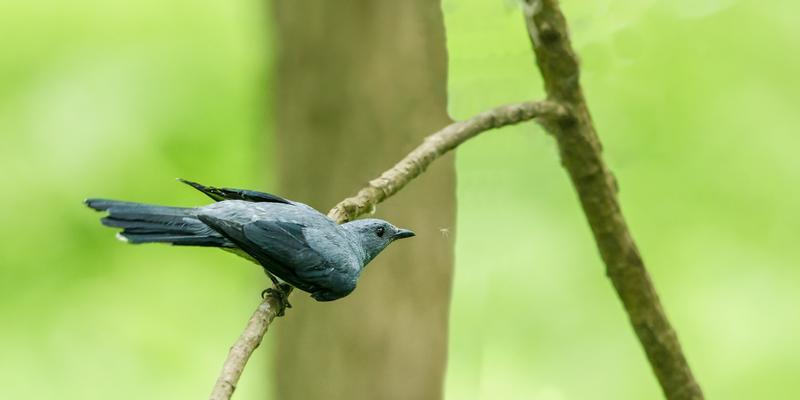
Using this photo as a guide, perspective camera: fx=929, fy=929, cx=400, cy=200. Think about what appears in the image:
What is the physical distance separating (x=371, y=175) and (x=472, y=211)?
1.17 metres

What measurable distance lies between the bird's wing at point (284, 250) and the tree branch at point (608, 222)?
1598mm

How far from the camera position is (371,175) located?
638 cm

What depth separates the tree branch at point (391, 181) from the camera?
2219 mm

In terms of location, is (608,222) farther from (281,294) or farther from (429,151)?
(281,294)

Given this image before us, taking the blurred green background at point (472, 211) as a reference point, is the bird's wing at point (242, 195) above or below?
below

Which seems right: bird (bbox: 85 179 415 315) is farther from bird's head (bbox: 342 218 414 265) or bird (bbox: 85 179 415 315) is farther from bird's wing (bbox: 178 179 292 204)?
bird's head (bbox: 342 218 414 265)

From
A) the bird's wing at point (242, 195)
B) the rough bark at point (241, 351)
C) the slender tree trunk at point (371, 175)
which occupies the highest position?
the slender tree trunk at point (371, 175)

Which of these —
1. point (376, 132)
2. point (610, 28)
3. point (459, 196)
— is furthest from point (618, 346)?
point (610, 28)

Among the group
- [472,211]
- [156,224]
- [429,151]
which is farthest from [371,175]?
[156,224]

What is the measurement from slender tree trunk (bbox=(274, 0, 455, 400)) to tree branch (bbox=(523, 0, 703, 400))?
2.17 meters

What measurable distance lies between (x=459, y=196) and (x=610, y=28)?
2136 mm

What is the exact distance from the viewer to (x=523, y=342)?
8.14 metres

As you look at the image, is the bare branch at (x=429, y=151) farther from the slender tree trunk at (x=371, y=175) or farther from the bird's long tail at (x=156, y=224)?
the slender tree trunk at (x=371, y=175)

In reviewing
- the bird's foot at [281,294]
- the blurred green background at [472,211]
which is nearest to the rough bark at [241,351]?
the bird's foot at [281,294]
